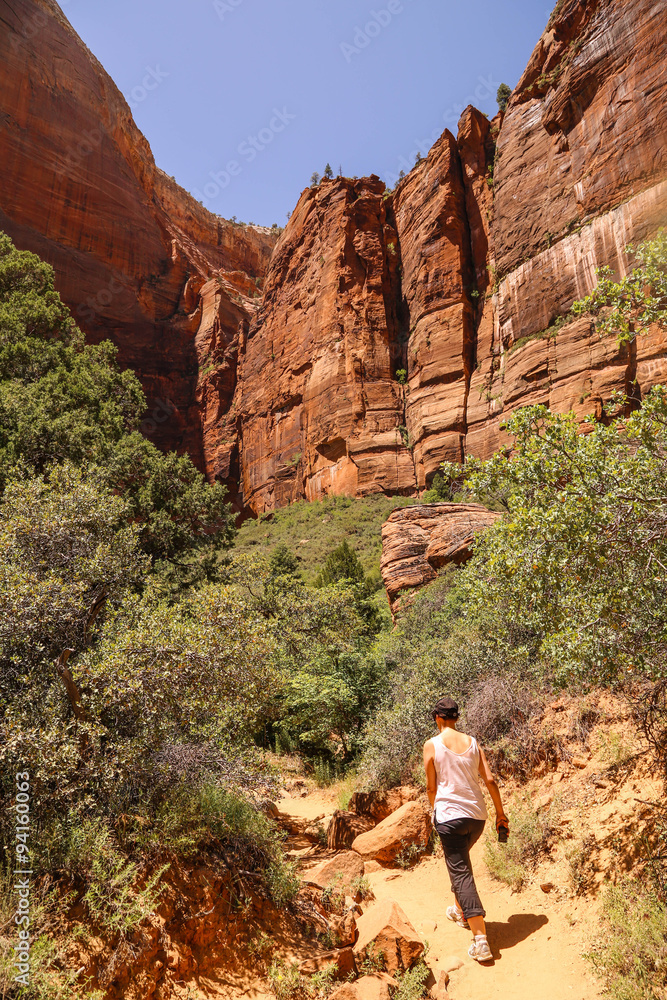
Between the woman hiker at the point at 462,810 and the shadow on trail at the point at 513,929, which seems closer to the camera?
the woman hiker at the point at 462,810

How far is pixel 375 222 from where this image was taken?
147 ft

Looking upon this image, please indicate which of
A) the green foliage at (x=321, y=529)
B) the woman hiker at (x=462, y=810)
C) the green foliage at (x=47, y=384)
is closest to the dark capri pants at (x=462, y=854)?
the woman hiker at (x=462, y=810)

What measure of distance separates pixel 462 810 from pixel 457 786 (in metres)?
0.16

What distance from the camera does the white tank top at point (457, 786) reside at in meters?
4.19

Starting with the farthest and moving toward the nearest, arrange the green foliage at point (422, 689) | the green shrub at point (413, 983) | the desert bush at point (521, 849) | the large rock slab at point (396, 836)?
the green foliage at point (422, 689) → the large rock slab at point (396, 836) → the desert bush at point (521, 849) → the green shrub at point (413, 983)

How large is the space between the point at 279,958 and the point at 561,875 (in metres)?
2.47

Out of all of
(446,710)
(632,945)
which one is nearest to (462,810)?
(446,710)

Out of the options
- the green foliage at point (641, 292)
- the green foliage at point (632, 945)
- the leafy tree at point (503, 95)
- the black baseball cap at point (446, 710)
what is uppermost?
the leafy tree at point (503, 95)

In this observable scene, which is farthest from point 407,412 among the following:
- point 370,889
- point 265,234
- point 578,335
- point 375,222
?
point 265,234

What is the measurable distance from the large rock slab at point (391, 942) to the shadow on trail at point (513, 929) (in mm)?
609

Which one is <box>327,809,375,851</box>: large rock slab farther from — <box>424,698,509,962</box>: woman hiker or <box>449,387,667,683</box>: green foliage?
<box>449,387,667,683</box>: green foliage

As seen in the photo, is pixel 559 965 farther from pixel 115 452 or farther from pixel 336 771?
pixel 115 452

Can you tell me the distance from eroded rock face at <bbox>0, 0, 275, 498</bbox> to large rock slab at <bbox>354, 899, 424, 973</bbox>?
49.0 m

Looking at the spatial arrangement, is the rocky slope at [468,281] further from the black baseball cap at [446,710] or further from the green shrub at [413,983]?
the green shrub at [413,983]
